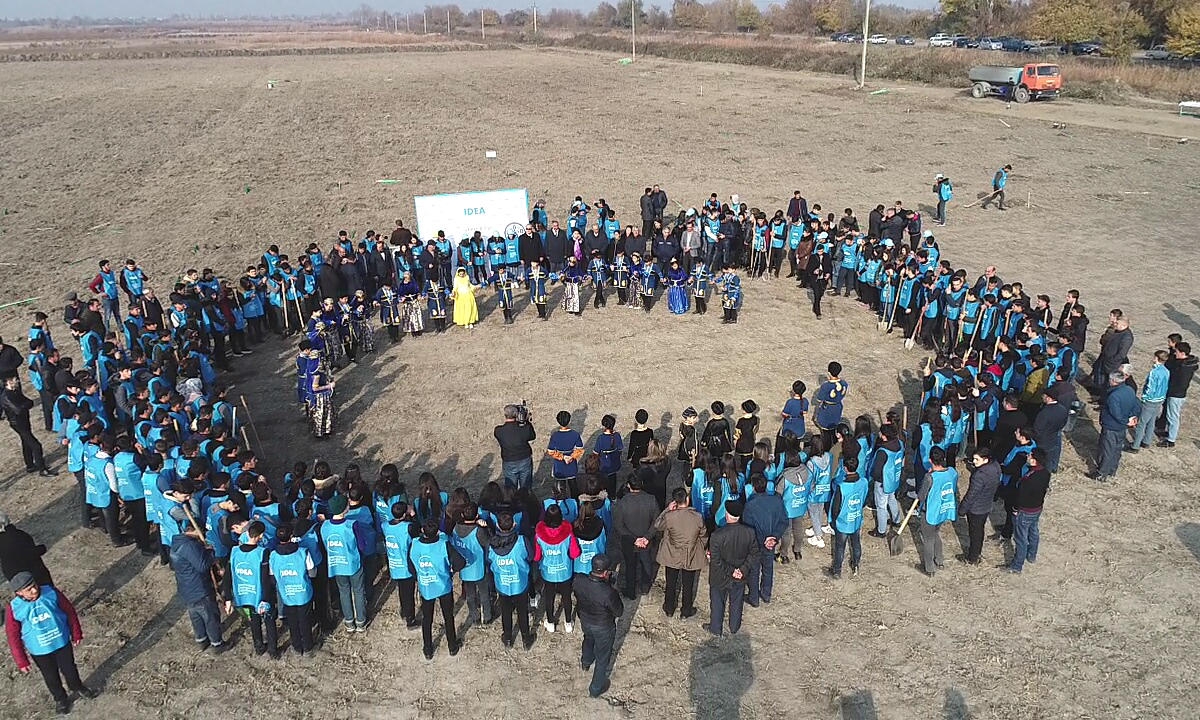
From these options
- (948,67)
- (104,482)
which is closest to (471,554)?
(104,482)

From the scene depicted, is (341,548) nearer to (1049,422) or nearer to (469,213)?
(1049,422)

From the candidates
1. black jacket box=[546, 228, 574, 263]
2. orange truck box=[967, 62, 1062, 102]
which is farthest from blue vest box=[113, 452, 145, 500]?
orange truck box=[967, 62, 1062, 102]

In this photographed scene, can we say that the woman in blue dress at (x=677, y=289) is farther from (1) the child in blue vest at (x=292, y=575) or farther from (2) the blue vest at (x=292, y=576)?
(2) the blue vest at (x=292, y=576)

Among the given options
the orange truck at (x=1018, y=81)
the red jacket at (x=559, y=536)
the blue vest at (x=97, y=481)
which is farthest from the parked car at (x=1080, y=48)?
the blue vest at (x=97, y=481)

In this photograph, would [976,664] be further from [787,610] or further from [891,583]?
[787,610]

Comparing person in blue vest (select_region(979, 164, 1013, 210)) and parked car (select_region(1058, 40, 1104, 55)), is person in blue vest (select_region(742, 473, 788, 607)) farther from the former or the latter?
parked car (select_region(1058, 40, 1104, 55))

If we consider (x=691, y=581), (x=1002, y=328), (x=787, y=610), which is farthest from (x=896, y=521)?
(x=1002, y=328)
